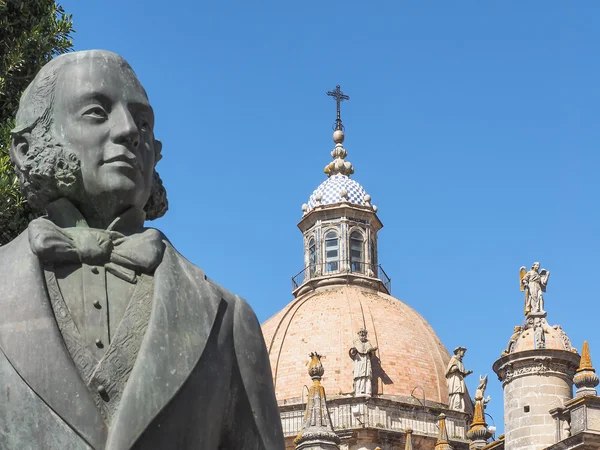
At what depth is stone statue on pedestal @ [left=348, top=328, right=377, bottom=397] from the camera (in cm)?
6612

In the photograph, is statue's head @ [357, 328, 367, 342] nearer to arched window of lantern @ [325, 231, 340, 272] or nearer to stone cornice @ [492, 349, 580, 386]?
arched window of lantern @ [325, 231, 340, 272]

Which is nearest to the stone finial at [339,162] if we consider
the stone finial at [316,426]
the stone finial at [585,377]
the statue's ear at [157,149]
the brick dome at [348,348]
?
the brick dome at [348,348]

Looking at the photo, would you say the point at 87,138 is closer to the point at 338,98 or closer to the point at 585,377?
the point at 585,377

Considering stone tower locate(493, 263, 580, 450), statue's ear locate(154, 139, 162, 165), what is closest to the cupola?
stone tower locate(493, 263, 580, 450)

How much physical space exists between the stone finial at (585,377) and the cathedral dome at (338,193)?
38.0 meters

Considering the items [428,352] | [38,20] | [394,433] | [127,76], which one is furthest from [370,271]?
[127,76]

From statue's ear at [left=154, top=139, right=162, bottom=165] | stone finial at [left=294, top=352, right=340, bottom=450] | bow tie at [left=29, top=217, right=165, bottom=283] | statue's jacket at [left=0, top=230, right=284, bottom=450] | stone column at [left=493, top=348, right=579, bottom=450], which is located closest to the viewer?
statue's jacket at [left=0, top=230, right=284, bottom=450]

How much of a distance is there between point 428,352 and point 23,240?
214 ft

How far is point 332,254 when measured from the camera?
7438cm

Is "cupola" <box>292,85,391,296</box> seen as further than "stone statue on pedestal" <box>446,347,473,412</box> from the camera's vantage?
Yes

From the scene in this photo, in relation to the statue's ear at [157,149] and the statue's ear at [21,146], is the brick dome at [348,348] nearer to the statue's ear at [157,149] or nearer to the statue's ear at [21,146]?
the statue's ear at [157,149]

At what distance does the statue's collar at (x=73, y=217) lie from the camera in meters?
5.03

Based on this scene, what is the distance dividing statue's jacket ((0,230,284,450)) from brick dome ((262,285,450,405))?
61.8 meters

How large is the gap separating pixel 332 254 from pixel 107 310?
2740 inches
